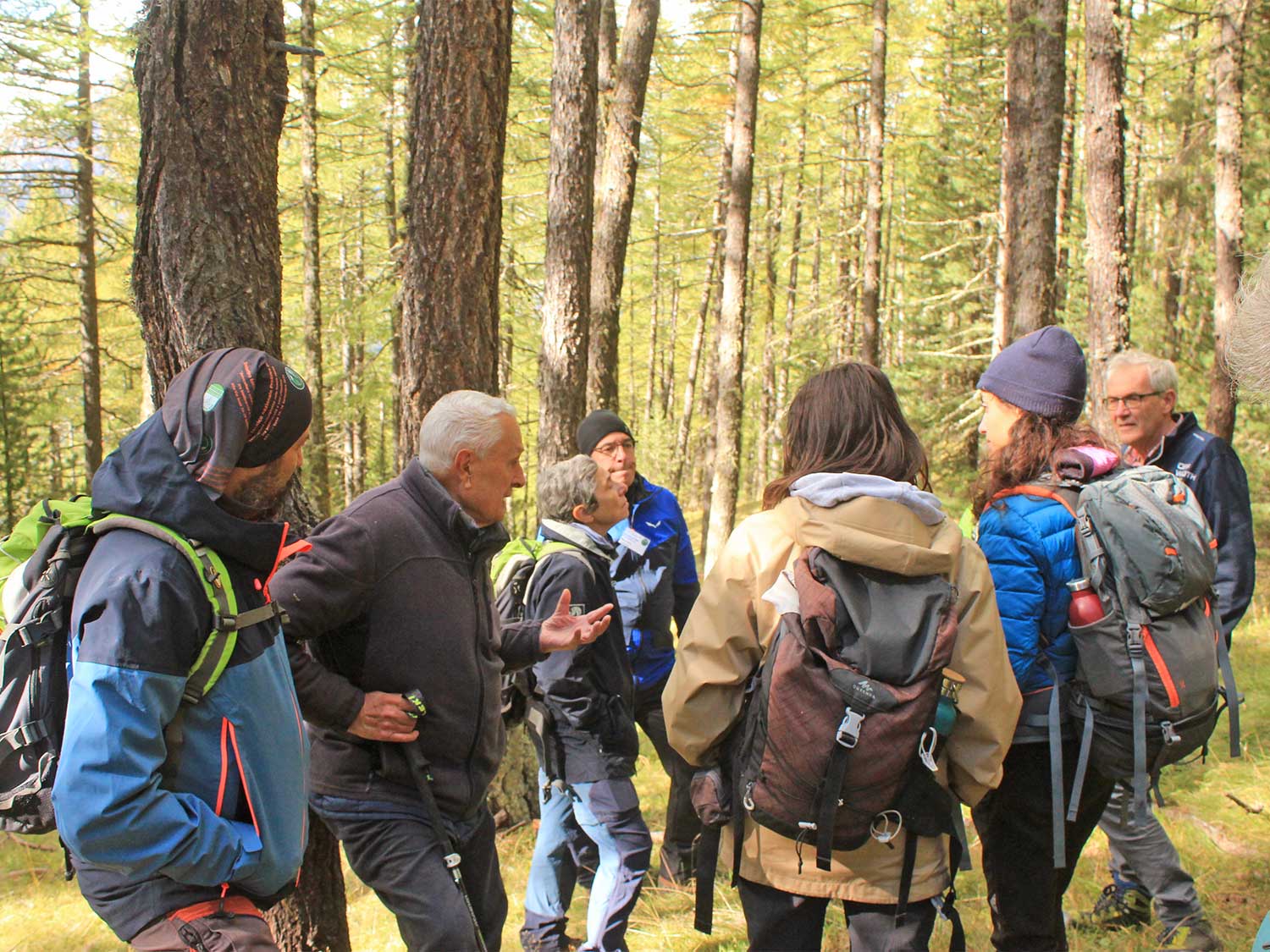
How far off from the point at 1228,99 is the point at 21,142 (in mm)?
17994

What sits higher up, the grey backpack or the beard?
the beard

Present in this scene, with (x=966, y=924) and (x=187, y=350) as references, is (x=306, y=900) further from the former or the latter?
(x=966, y=924)

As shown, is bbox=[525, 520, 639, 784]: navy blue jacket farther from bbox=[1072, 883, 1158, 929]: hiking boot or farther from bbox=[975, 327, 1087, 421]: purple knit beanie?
bbox=[1072, 883, 1158, 929]: hiking boot

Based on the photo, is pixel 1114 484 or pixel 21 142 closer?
pixel 1114 484

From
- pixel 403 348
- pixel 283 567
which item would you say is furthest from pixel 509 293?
pixel 283 567

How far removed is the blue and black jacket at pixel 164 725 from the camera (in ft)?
6.26

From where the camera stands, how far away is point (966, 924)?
4.45m

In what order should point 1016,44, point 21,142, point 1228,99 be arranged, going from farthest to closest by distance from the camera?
point 21,142 < point 1228,99 < point 1016,44

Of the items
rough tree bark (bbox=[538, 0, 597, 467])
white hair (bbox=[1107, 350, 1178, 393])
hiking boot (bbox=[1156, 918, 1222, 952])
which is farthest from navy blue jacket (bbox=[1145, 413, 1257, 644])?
rough tree bark (bbox=[538, 0, 597, 467])

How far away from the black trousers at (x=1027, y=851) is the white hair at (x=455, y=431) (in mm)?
1996

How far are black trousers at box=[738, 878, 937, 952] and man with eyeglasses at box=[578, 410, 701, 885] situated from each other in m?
2.36

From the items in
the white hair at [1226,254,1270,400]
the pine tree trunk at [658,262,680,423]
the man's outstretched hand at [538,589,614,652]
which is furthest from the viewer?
the pine tree trunk at [658,262,680,423]

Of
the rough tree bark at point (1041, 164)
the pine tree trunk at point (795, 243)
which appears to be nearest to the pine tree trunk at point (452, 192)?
the rough tree bark at point (1041, 164)

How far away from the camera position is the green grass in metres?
4.32
